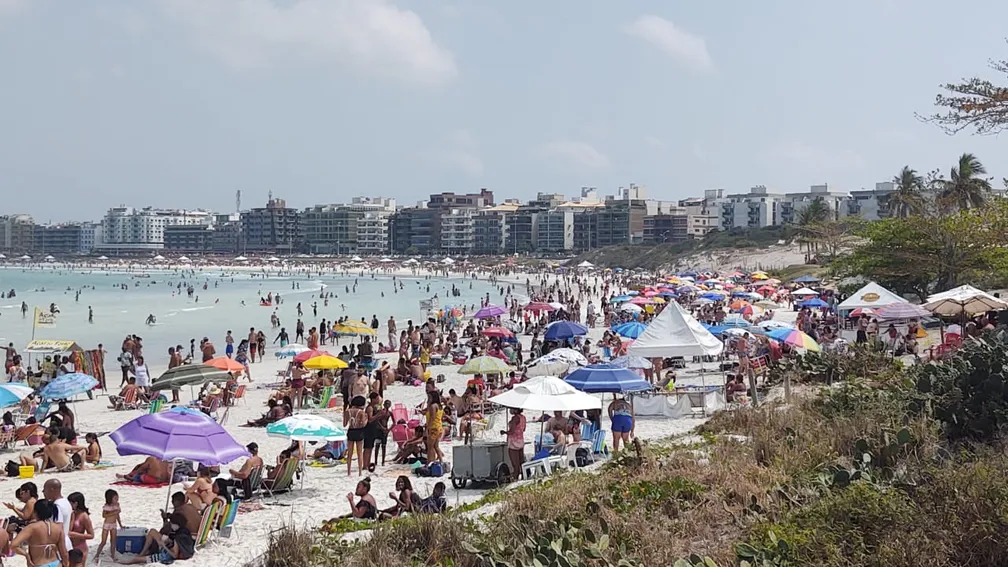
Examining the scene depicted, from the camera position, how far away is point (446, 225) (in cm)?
14812

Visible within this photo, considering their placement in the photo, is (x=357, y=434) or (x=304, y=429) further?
(x=357, y=434)

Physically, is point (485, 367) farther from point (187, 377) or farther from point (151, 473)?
point (151, 473)

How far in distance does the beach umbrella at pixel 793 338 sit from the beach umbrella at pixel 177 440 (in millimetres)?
9813

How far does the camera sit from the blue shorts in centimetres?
1166

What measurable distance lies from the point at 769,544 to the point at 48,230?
697 ft

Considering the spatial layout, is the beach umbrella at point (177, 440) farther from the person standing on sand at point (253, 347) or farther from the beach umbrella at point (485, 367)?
the person standing on sand at point (253, 347)

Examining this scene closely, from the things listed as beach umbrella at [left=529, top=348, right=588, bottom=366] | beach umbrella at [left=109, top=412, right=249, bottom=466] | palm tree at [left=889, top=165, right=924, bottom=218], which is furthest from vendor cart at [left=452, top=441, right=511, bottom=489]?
palm tree at [left=889, top=165, right=924, bottom=218]

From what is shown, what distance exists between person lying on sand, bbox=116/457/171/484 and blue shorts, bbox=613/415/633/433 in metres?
5.30

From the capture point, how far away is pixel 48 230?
195m

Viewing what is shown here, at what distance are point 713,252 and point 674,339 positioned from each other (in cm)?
7876

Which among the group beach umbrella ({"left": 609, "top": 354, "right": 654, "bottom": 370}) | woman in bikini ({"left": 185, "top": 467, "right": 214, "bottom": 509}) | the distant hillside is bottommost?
woman in bikini ({"left": 185, "top": 467, "right": 214, "bottom": 509})

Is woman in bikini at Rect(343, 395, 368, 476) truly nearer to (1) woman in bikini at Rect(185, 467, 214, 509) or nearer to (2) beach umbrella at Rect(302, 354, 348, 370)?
(1) woman in bikini at Rect(185, 467, 214, 509)

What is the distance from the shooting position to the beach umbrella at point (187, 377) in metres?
14.5

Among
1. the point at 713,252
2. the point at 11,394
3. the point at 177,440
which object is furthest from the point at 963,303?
the point at 713,252
